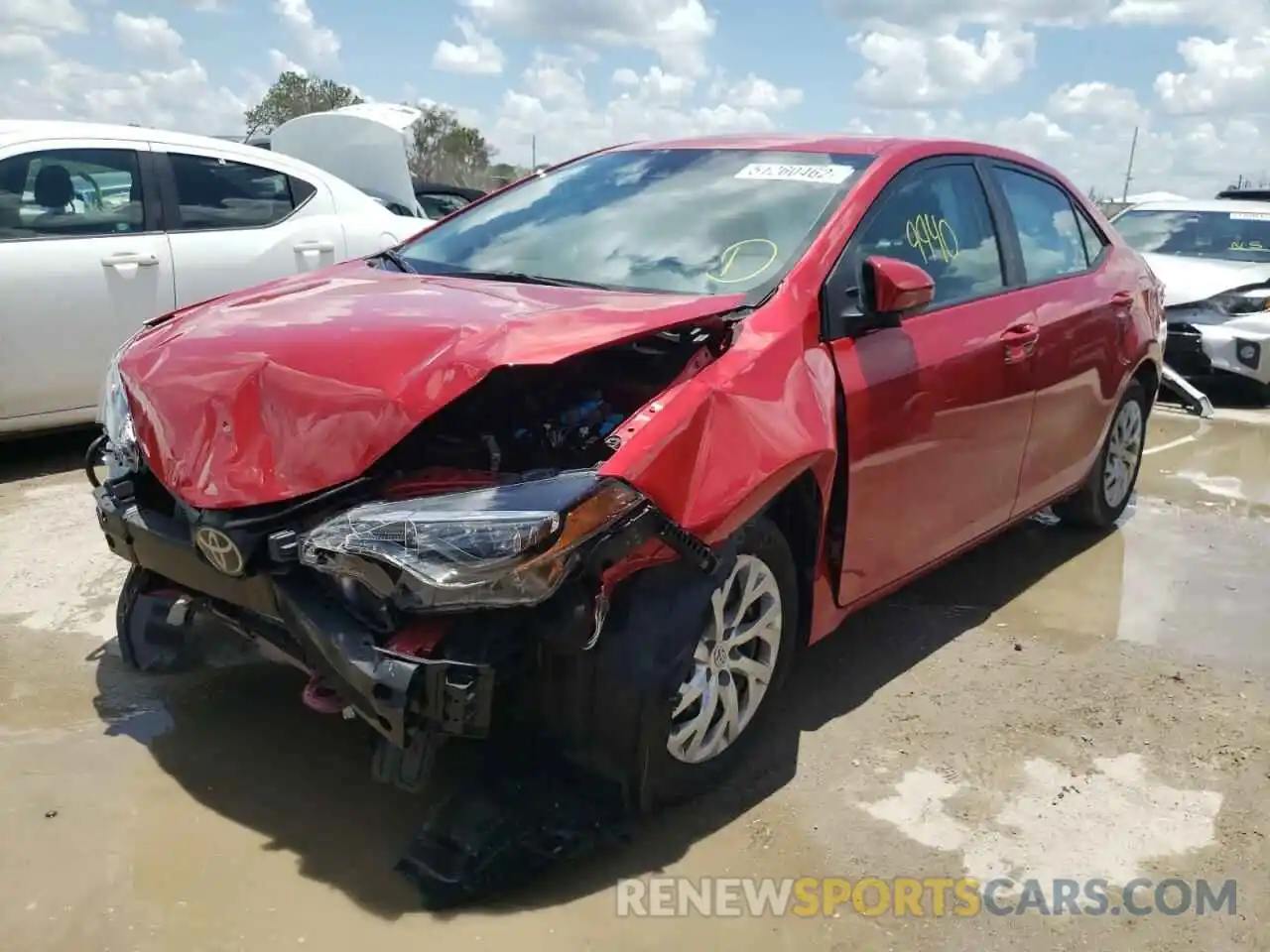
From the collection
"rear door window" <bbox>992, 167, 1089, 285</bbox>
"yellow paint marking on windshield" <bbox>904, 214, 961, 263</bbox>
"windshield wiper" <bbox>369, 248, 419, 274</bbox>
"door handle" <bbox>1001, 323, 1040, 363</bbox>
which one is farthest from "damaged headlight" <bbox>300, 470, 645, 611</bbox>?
"rear door window" <bbox>992, 167, 1089, 285</bbox>

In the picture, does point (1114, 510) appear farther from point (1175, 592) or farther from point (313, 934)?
point (313, 934)

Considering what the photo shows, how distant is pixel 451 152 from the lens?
101 ft

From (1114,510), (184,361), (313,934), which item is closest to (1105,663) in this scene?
(1114,510)

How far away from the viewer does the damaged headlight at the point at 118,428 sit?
283 cm

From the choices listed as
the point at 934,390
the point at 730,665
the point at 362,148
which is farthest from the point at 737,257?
the point at 362,148

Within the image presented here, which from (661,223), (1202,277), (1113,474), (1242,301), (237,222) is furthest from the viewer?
(1202,277)

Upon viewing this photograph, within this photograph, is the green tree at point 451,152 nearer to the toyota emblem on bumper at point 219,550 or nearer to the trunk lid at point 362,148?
the trunk lid at point 362,148

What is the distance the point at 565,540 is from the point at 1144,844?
5.63 feet

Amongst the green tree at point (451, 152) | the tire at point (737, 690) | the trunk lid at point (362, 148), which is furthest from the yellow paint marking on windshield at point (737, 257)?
the green tree at point (451, 152)

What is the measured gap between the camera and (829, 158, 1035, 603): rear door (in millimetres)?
3180

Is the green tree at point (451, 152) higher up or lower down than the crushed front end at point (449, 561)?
higher up

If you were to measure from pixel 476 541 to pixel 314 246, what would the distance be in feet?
14.2

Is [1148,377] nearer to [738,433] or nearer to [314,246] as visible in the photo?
Result: [738,433]

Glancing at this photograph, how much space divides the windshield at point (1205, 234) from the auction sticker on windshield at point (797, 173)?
708 centimetres
